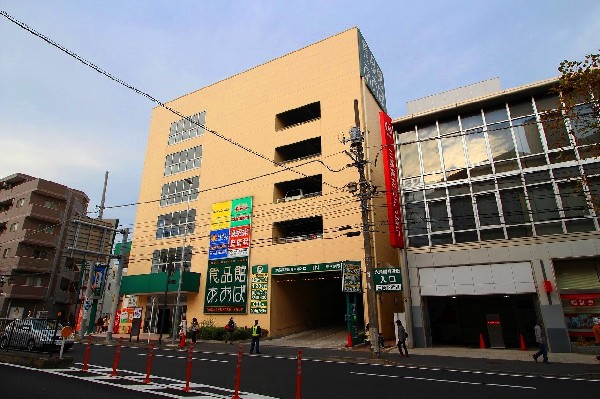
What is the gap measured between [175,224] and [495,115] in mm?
29935

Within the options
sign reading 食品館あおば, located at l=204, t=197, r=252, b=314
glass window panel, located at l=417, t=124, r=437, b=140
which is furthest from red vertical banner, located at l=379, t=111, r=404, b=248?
sign reading 食品館あおば, located at l=204, t=197, r=252, b=314

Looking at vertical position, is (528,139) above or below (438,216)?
above

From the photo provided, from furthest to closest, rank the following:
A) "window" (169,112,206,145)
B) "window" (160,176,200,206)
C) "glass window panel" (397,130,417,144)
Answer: "window" (169,112,206,145) → "window" (160,176,200,206) → "glass window panel" (397,130,417,144)

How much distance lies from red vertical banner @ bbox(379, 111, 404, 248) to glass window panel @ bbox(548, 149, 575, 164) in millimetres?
8621

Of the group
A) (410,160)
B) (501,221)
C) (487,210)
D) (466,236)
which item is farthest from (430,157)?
(501,221)

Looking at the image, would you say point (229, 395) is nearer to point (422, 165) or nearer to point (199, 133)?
point (422, 165)

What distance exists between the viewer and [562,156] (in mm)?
20188

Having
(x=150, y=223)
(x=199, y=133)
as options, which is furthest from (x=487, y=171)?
(x=150, y=223)

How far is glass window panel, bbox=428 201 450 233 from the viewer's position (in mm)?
22344

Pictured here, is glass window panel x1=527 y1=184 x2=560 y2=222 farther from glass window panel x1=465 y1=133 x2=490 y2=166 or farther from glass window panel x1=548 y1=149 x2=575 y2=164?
glass window panel x1=465 y1=133 x2=490 y2=166

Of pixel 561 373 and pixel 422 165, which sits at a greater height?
pixel 422 165

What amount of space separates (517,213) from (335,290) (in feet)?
66.1

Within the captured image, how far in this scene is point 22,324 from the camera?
16.5 metres

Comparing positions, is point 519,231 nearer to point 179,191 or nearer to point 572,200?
point 572,200
